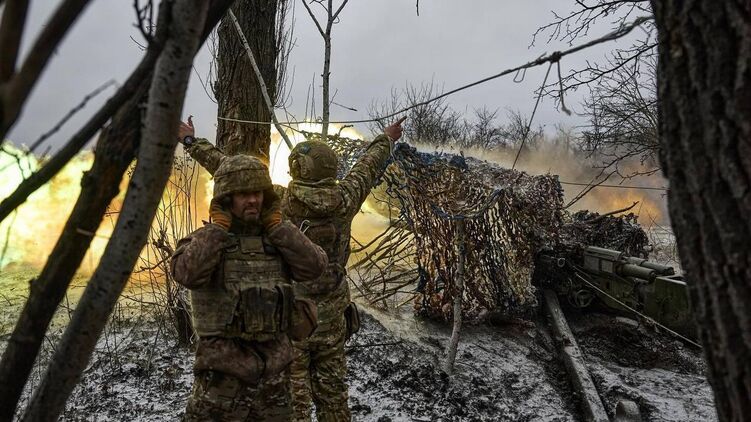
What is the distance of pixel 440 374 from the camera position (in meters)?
5.18

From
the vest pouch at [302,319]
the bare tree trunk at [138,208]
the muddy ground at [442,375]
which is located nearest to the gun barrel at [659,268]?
the muddy ground at [442,375]

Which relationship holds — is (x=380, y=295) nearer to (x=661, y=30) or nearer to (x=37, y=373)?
(x=37, y=373)

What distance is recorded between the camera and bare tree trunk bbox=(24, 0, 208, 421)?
110cm

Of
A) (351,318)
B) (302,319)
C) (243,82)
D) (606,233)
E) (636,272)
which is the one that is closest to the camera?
(302,319)

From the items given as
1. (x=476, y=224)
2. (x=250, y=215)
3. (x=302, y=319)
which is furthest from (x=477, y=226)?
(x=250, y=215)

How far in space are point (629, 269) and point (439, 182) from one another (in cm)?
259

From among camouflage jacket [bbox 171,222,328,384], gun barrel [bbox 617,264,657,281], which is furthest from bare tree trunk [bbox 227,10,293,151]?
gun barrel [bbox 617,264,657,281]

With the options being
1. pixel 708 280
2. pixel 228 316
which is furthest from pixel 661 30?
pixel 228 316

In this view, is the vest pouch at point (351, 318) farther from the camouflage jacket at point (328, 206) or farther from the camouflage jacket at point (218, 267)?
the camouflage jacket at point (218, 267)

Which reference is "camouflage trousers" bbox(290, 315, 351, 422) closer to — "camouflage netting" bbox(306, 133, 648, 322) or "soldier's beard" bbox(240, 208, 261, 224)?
"soldier's beard" bbox(240, 208, 261, 224)

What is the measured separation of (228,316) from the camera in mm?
2750

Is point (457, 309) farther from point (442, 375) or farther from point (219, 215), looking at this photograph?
point (219, 215)

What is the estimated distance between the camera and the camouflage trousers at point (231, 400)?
108 inches

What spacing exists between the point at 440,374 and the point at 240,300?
2991 mm
